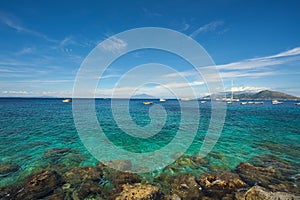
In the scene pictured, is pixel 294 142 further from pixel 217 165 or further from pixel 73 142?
pixel 73 142

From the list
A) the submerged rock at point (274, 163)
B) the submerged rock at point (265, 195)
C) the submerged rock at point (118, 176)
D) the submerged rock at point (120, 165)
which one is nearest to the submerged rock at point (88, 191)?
the submerged rock at point (118, 176)

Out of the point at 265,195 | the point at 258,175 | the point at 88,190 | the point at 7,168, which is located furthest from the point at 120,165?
the point at 258,175

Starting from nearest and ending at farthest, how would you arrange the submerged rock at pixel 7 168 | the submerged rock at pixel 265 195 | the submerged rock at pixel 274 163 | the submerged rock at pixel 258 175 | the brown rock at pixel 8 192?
the submerged rock at pixel 265 195 → the brown rock at pixel 8 192 → the submerged rock at pixel 258 175 → the submerged rock at pixel 7 168 → the submerged rock at pixel 274 163

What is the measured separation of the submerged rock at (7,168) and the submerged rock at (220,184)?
10237 millimetres

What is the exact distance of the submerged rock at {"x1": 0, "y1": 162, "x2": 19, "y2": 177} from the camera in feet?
31.8

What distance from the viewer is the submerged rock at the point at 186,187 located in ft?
25.2

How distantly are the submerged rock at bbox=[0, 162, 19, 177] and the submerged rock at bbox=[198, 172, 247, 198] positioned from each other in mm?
10237

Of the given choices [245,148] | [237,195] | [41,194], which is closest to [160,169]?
[237,195]

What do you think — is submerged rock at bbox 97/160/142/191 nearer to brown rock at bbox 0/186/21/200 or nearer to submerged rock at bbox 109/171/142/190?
submerged rock at bbox 109/171/142/190

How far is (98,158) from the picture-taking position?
41.7ft

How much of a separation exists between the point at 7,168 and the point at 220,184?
11563mm

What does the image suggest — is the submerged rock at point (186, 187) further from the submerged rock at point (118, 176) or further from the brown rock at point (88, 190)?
the brown rock at point (88, 190)

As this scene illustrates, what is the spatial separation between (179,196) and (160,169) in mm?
3150

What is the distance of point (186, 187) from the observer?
327 inches
